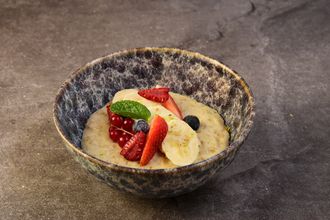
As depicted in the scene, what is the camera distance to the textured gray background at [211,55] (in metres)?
1.92

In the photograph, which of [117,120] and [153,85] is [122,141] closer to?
[117,120]

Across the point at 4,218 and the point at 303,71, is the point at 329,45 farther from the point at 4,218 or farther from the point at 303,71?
the point at 4,218

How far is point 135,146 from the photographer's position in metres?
1.78

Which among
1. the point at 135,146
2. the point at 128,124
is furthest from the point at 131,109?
the point at 135,146

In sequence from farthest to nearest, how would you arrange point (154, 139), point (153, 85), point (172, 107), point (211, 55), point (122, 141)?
point (211, 55)
point (153, 85)
point (172, 107)
point (122, 141)
point (154, 139)

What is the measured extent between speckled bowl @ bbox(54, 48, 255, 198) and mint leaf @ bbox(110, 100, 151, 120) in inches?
8.0

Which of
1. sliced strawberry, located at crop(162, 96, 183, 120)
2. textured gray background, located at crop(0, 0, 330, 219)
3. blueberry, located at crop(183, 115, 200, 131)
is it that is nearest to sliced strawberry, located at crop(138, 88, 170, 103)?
sliced strawberry, located at crop(162, 96, 183, 120)

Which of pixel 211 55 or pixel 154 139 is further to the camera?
pixel 211 55

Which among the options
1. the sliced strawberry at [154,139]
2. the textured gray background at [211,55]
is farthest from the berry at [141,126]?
the textured gray background at [211,55]

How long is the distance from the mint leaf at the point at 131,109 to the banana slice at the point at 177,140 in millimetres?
52

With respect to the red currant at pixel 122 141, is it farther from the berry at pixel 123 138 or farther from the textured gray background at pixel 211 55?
the textured gray background at pixel 211 55

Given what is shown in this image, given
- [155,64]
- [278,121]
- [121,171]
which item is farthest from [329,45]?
[121,171]

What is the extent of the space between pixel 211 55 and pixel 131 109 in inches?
45.1

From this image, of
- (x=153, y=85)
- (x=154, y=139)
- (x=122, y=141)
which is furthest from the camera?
(x=153, y=85)
